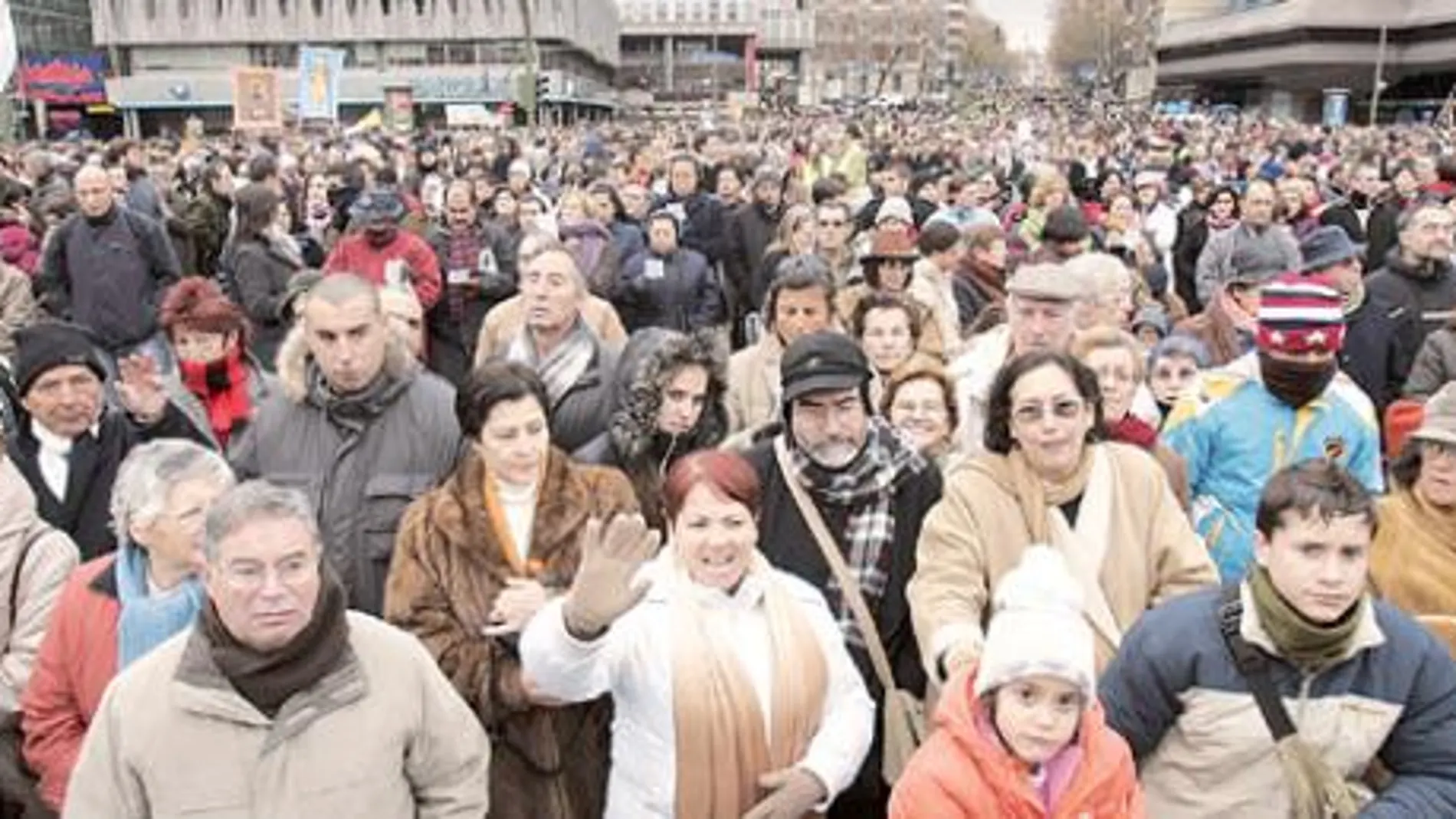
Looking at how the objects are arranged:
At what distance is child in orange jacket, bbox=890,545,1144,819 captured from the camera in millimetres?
2752

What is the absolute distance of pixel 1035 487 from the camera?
139 inches

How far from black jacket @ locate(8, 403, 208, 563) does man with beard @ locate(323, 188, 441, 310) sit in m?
3.55

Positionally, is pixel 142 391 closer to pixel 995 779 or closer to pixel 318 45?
→ pixel 995 779

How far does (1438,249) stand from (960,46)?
15304cm

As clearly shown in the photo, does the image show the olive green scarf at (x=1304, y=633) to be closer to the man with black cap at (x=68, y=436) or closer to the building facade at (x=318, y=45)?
the man with black cap at (x=68, y=436)

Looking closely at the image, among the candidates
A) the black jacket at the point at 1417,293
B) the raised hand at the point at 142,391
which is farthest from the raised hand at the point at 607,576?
the black jacket at the point at 1417,293

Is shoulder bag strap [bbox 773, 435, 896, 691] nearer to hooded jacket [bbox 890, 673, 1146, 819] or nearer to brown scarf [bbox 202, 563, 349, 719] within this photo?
hooded jacket [bbox 890, 673, 1146, 819]

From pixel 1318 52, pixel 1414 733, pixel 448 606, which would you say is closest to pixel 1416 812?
pixel 1414 733

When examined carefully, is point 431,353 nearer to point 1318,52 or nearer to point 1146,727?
point 1146,727

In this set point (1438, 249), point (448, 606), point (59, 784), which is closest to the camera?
point (59, 784)

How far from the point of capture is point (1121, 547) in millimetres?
3508

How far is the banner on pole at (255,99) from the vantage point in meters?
22.1

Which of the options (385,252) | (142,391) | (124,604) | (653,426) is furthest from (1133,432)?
(385,252)

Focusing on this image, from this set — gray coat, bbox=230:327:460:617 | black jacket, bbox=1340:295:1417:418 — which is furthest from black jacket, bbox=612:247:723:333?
gray coat, bbox=230:327:460:617
